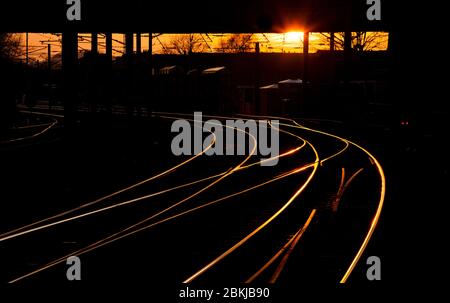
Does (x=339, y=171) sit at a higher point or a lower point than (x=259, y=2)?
lower

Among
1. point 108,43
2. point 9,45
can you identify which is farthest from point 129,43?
point 9,45

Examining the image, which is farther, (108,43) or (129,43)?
(108,43)

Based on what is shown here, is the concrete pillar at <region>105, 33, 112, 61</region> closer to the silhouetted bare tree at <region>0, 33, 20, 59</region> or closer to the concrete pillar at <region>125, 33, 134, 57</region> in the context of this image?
the concrete pillar at <region>125, 33, 134, 57</region>

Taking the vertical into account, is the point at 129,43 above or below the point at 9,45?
below

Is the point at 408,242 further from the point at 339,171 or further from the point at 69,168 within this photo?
the point at 69,168

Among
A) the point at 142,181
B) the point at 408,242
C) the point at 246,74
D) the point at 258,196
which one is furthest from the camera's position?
the point at 246,74

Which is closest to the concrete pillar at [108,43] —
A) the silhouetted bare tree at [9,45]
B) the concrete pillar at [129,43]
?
the concrete pillar at [129,43]

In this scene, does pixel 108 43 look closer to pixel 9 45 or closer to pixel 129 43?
pixel 129 43

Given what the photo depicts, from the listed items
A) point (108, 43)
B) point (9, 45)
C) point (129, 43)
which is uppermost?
point (9, 45)

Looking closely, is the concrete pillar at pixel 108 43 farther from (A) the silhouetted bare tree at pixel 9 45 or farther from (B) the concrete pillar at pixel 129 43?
(A) the silhouetted bare tree at pixel 9 45

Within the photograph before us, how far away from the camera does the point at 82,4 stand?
29.8m

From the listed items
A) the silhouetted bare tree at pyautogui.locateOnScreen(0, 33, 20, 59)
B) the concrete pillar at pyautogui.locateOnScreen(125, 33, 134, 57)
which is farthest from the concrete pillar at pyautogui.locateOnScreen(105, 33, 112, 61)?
the silhouetted bare tree at pyautogui.locateOnScreen(0, 33, 20, 59)
